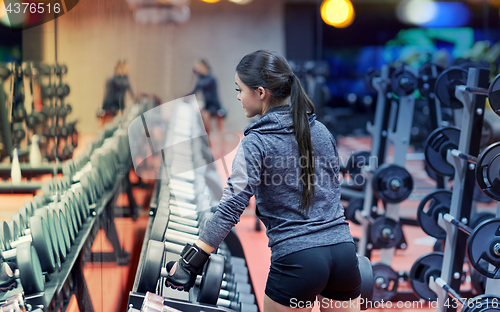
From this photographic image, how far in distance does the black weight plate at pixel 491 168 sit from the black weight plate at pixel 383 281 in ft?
4.08

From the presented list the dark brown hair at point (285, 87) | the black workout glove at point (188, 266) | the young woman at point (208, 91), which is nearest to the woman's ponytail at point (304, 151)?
the dark brown hair at point (285, 87)

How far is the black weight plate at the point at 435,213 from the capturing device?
2689 mm

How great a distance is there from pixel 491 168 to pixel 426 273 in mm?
1108

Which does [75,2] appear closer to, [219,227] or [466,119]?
[219,227]

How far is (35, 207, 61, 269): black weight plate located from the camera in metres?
1.42

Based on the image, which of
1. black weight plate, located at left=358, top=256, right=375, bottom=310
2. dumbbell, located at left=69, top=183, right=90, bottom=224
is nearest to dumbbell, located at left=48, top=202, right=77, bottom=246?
dumbbell, located at left=69, top=183, right=90, bottom=224

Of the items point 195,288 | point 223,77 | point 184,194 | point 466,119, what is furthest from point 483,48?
point 195,288

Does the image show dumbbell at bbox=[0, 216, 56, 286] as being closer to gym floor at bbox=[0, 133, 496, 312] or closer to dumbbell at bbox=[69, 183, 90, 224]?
gym floor at bbox=[0, 133, 496, 312]

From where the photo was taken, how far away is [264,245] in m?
3.98

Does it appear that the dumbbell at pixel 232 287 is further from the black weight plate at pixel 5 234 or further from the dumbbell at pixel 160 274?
the black weight plate at pixel 5 234

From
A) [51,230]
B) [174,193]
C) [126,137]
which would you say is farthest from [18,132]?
[126,137]

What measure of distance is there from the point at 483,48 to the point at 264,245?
6276 mm

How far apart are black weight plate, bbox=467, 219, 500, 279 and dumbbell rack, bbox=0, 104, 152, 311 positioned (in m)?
1.60

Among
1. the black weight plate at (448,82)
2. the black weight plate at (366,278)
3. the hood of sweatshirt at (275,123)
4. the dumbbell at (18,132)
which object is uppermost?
the black weight plate at (448,82)
